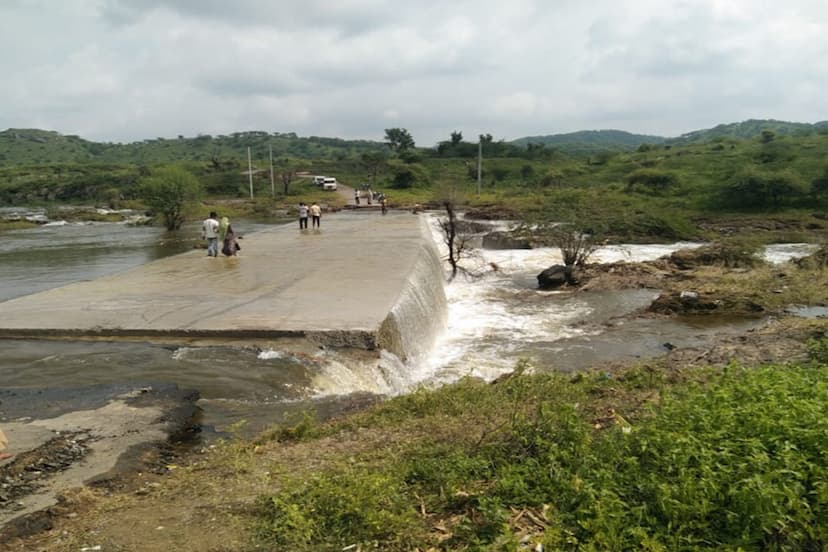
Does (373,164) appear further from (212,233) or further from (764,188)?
(212,233)

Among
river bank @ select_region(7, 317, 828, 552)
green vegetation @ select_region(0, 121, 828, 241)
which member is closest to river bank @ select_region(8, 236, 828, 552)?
river bank @ select_region(7, 317, 828, 552)

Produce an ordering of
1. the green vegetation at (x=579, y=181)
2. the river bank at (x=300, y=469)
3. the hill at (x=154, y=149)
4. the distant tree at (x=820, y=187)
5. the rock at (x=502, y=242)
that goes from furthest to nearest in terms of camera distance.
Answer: the hill at (x=154, y=149), the distant tree at (x=820, y=187), the green vegetation at (x=579, y=181), the rock at (x=502, y=242), the river bank at (x=300, y=469)

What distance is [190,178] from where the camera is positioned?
38.0 m

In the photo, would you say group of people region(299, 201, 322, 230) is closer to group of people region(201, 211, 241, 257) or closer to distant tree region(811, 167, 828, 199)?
group of people region(201, 211, 241, 257)

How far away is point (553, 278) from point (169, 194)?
26580 millimetres

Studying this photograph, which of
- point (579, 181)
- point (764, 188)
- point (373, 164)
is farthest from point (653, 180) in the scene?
point (373, 164)

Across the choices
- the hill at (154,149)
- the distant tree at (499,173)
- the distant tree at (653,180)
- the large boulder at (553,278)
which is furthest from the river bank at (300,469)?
the hill at (154,149)

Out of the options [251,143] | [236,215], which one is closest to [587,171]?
[236,215]

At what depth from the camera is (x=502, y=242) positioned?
27.1 meters

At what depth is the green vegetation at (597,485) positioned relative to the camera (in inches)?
124

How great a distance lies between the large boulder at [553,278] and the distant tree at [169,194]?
2600 cm

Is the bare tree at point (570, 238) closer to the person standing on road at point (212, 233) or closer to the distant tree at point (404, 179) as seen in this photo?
the person standing on road at point (212, 233)

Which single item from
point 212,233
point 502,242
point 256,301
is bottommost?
point 502,242

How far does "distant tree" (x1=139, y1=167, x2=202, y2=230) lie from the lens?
35.5 meters
